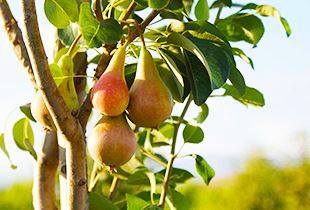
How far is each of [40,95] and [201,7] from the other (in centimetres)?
40

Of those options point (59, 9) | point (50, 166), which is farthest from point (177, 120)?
point (59, 9)

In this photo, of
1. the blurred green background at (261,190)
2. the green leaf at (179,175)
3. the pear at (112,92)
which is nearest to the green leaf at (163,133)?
the green leaf at (179,175)

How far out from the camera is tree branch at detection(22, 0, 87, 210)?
69cm

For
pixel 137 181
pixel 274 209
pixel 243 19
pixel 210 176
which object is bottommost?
pixel 274 209

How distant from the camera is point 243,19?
1069 millimetres

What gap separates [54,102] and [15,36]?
158 mm

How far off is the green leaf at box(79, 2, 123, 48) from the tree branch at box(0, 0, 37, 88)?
99mm

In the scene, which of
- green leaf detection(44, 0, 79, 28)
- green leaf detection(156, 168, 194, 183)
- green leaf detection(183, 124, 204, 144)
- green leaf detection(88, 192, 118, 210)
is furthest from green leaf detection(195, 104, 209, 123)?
green leaf detection(44, 0, 79, 28)

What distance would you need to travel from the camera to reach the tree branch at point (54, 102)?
0.69 meters

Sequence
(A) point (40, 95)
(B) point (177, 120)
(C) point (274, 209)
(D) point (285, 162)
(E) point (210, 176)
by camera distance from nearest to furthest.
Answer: (A) point (40, 95) < (E) point (210, 176) < (B) point (177, 120) < (C) point (274, 209) < (D) point (285, 162)

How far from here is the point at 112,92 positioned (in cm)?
70

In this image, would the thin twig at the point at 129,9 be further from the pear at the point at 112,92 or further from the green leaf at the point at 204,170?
the green leaf at the point at 204,170

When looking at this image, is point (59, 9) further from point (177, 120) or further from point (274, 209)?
point (274, 209)

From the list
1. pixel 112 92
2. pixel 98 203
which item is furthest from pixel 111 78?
pixel 98 203
